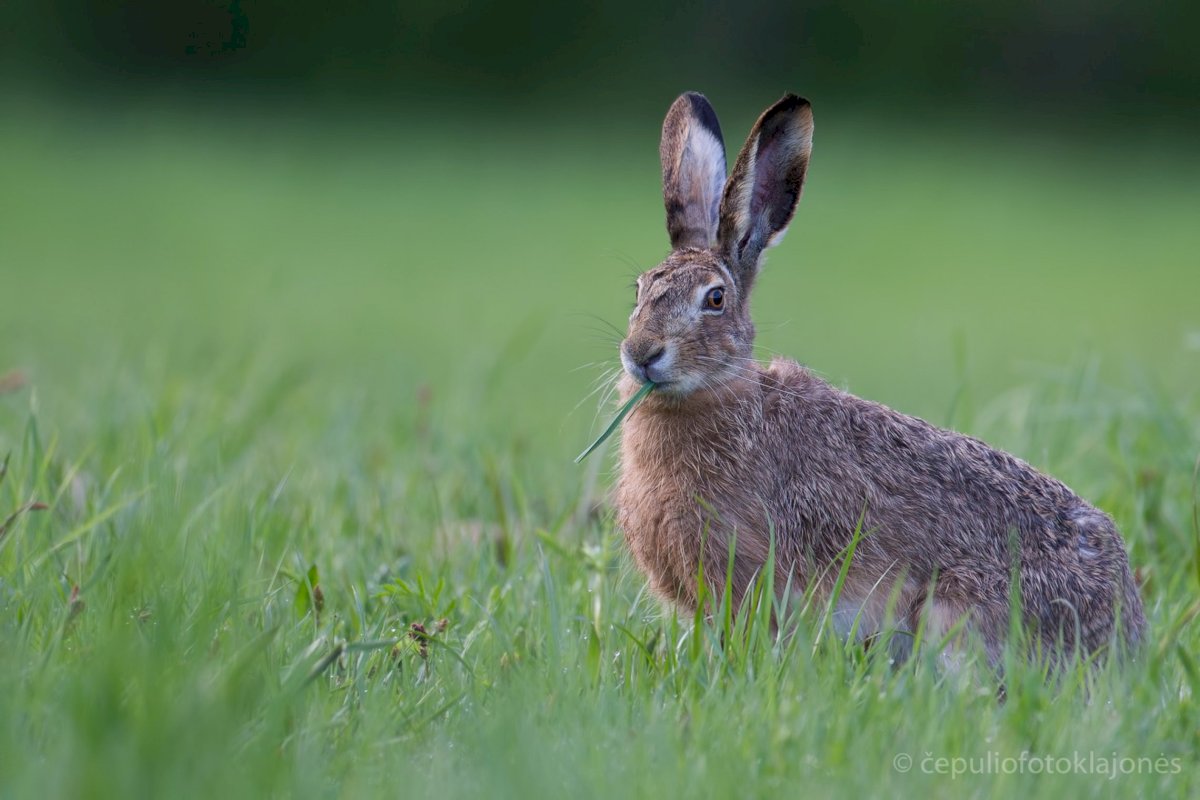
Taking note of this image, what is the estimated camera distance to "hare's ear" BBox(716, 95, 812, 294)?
13.5 feet

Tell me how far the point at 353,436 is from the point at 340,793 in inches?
151

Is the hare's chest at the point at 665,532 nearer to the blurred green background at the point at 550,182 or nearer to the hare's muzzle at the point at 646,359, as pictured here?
the hare's muzzle at the point at 646,359

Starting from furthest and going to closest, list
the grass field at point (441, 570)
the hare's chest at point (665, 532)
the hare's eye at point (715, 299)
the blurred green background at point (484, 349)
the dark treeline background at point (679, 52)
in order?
the dark treeline background at point (679, 52) < the hare's eye at point (715, 299) < the hare's chest at point (665, 532) < the blurred green background at point (484, 349) < the grass field at point (441, 570)

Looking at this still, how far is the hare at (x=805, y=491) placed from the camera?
377 cm

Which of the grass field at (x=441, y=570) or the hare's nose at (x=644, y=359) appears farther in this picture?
the hare's nose at (x=644, y=359)

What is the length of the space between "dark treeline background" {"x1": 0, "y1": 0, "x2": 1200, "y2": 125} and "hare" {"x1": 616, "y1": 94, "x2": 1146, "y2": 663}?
60.3 ft

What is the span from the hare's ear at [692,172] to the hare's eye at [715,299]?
12.7 inches

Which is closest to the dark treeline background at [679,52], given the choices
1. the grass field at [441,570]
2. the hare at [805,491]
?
the grass field at [441,570]

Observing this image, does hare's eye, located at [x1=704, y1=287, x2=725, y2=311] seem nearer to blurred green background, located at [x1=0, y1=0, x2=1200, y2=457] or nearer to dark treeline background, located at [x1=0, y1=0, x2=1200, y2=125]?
blurred green background, located at [x1=0, y1=0, x2=1200, y2=457]

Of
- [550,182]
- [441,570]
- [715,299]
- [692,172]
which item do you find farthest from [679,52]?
[441,570]

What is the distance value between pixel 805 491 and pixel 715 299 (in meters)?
0.60

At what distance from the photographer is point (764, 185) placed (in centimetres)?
430

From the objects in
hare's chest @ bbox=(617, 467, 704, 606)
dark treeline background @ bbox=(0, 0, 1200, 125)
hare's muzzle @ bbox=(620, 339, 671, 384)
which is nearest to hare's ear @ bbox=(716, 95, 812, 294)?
hare's muzzle @ bbox=(620, 339, 671, 384)

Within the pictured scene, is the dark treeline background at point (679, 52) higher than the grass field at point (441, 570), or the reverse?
the dark treeline background at point (679, 52)
